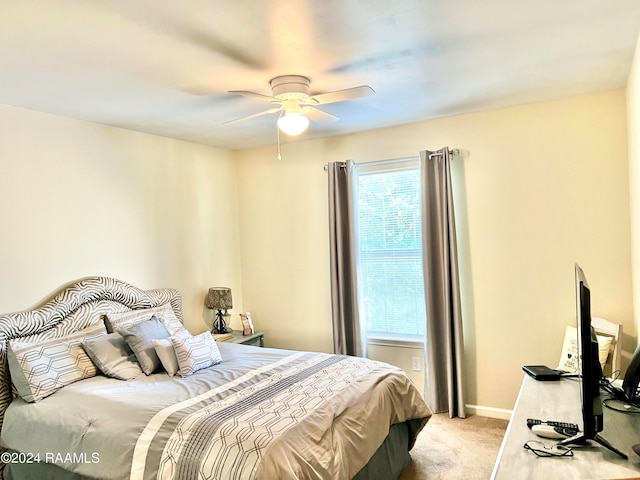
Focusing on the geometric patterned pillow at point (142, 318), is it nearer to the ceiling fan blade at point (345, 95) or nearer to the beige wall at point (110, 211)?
the beige wall at point (110, 211)

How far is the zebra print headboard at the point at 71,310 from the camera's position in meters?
2.86

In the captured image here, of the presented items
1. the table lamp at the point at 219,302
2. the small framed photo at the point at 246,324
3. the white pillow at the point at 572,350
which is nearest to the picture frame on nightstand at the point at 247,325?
the small framed photo at the point at 246,324

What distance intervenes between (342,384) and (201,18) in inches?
81.0

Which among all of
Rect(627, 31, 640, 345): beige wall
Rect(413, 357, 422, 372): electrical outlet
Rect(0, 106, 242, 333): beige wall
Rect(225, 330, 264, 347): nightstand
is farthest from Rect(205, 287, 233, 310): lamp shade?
Rect(627, 31, 640, 345): beige wall

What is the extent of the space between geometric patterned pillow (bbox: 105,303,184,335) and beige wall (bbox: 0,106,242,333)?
0.39 metres

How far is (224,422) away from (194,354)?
990 mm

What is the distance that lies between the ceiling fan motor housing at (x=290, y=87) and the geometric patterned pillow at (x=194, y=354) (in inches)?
69.6

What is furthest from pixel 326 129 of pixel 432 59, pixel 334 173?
pixel 432 59

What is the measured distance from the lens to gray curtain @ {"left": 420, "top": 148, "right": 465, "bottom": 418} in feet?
12.4

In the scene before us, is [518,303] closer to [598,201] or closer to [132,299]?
[598,201]

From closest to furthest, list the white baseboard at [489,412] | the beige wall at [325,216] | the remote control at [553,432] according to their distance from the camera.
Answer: the remote control at [553,432], the beige wall at [325,216], the white baseboard at [489,412]

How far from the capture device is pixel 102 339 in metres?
3.16

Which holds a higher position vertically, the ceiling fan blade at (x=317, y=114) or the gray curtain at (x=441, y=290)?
the ceiling fan blade at (x=317, y=114)

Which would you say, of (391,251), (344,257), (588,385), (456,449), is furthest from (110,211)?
(588,385)
